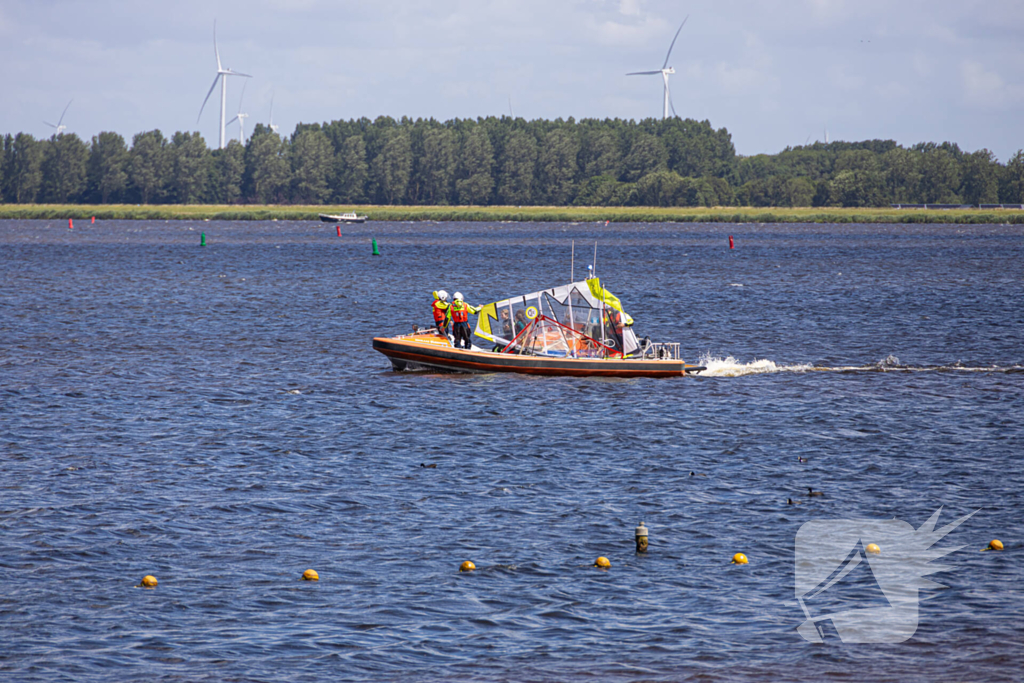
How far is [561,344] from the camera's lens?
34.5 meters

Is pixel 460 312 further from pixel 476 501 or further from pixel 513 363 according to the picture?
pixel 476 501

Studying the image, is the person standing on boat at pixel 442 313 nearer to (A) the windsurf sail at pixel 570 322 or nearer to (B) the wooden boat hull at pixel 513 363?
(B) the wooden boat hull at pixel 513 363

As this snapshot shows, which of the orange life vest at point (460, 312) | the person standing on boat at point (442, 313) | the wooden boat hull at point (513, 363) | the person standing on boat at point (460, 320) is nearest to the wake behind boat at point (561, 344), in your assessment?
the wooden boat hull at point (513, 363)

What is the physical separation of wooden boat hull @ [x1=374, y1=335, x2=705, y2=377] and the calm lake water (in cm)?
47

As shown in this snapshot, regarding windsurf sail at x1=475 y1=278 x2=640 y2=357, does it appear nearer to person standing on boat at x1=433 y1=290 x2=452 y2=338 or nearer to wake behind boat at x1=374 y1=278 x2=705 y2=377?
wake behind boat at x1=374 y1=278 x2=705 y2=377

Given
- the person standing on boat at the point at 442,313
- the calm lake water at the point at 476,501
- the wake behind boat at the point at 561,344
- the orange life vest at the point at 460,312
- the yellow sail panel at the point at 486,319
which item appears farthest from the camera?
the yellow sail panel at the point at 486,319

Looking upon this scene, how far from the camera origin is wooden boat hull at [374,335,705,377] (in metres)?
33.7

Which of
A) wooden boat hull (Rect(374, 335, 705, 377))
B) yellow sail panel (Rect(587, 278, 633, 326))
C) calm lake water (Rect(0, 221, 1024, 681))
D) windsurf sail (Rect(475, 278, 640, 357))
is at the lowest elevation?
calm lake water (Rect(0, 221, 1024, 681))

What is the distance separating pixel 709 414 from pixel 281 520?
1345 centimetres

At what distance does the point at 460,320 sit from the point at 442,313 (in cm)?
68

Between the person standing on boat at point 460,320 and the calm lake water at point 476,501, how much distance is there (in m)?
1.33

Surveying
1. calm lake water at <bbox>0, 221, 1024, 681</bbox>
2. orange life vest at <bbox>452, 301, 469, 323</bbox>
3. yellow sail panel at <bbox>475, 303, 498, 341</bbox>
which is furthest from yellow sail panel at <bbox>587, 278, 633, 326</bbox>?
orange life vest at <bbox>452, 301, 469, 323</bbox>

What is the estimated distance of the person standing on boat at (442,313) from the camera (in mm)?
34656

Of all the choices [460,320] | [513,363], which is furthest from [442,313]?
[513,363]
